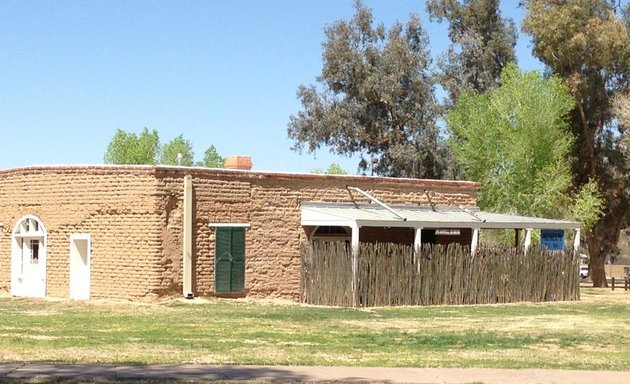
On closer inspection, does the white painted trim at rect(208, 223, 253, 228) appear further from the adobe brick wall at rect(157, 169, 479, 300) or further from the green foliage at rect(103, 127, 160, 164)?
the green foliage at rect(103, 127, 160, 164)

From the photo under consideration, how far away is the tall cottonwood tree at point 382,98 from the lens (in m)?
54.0

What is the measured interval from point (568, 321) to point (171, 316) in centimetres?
825

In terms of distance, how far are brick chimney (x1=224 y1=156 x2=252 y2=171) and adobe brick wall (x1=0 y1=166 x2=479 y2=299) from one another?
2.87m

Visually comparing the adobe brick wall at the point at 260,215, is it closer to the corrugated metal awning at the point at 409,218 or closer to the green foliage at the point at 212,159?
the corrugated metal awning at the point at 409,218

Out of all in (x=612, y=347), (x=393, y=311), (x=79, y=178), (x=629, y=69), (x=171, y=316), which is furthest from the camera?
(x=629, y=69)

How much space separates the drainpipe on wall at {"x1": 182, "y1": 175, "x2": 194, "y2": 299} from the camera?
27.5 meters

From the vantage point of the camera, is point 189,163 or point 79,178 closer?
point 79,178

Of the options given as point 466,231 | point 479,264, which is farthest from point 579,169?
point 479,264

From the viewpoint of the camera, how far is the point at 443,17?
5484 centimetres

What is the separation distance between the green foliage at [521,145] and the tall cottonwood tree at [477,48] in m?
7.91

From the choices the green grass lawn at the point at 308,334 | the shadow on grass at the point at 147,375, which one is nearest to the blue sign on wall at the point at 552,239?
the green grass lawn at the point at 308,334

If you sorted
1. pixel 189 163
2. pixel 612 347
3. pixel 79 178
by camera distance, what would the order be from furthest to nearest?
pixel 189 163 → pixel 79 178 → pixel 612 347

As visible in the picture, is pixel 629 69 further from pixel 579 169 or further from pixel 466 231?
pixel 466 231

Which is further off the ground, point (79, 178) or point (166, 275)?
point (79, 178)
